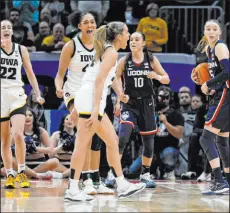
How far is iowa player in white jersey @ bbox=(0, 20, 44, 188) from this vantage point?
301 inches

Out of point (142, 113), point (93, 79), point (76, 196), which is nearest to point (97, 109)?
point (93, 79)

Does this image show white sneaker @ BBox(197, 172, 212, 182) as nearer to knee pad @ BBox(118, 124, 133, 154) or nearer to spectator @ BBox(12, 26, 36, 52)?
knee pad @ BBox(118, 124, 133, 154)

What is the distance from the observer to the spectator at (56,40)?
38.5ft

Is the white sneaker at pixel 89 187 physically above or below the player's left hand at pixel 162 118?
below

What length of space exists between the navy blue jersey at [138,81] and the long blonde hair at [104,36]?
1710mm

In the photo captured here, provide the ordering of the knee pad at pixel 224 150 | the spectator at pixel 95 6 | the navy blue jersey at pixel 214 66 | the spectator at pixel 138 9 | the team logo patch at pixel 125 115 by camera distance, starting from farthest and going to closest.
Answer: the spectator at pixel 138 9, the spectator at pixel 95 6, the team logo patch at pixel 125 115, the knee pad at pixel 224 150, the navy blue jersey at pixel 214 66

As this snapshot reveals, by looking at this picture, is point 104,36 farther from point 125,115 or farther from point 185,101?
point 185,101

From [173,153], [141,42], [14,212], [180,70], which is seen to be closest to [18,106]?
[141,42]

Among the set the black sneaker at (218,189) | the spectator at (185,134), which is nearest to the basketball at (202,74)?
the black sneaker at (218,189)

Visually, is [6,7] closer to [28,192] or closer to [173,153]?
[173,153]

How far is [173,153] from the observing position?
34.2 feet

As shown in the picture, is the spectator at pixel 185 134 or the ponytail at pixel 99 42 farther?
the spectator at pixel 185 134

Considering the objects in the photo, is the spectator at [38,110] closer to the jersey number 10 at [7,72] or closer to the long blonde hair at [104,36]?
the jersey number 10 at [7,72]

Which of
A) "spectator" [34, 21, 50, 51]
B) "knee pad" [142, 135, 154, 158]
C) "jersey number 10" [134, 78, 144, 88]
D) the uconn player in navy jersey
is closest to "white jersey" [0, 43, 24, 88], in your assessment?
"jersey number 10" [134, 78, 144, 88]
